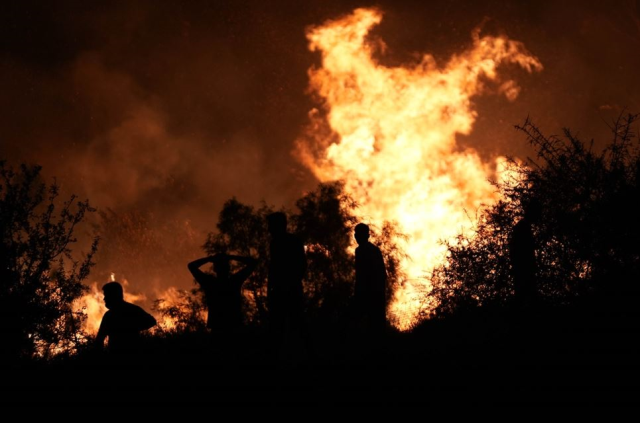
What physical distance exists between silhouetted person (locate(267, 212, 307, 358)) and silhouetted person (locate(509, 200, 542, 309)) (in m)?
4.03

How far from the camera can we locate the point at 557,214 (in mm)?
10383

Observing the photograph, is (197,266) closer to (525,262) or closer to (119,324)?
(119,324)

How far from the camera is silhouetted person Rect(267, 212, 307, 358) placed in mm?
7387

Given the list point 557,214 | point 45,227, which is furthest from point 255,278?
point 557,214

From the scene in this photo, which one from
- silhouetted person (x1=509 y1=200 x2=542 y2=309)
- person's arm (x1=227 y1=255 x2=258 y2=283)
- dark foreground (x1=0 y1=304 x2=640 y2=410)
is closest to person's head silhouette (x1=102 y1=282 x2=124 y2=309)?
dark foreground (x1=0 y1=304 x2=640 y2=410)

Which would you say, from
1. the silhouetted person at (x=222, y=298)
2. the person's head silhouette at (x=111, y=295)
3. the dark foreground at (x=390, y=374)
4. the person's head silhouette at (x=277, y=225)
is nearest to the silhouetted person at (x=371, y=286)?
the dark foreground at (x=390, y=374)

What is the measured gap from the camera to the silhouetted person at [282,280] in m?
7.39

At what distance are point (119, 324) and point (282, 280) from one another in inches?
96.3

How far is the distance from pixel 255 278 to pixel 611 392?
115 feet

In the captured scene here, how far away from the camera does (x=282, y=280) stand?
7371 mm

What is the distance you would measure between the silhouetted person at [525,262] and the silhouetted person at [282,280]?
403 cm

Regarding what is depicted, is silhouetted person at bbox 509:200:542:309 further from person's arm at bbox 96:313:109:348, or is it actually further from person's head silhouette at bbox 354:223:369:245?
person's arm at bbox 96:313:109:348

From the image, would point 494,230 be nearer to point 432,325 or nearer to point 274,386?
point 432,325

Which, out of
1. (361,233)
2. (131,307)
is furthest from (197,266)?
(361,233)
